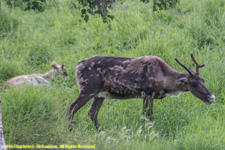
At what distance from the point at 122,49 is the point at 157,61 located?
3.49 metres

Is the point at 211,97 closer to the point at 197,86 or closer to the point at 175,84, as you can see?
the point at 197,86

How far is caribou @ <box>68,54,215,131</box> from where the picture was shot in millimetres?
7305

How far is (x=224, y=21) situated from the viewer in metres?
11.0

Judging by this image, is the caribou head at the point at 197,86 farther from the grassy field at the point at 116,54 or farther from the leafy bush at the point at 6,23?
the leafy bush at the point at 6,23

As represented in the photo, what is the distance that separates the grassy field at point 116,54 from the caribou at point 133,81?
0.43 m

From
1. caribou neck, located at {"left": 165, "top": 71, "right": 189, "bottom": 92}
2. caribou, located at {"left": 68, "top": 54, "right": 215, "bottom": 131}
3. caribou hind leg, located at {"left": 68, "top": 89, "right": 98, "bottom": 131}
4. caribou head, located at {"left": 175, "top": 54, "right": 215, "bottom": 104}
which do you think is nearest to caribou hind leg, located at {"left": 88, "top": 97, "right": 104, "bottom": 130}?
caribou, located at {"left": 68, "top": 54, "right": 215, "bottom": 131}

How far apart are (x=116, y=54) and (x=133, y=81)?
3.38 m

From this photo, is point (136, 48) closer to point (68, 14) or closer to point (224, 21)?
point (224, 21)

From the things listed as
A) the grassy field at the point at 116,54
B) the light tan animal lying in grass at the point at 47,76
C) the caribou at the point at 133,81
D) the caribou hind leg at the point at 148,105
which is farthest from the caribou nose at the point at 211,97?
the light tan animal lying in grass at the point at 47,76

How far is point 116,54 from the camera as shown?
1066 centimetres

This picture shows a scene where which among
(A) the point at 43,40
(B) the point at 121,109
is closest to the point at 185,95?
(B) the point at 121,109

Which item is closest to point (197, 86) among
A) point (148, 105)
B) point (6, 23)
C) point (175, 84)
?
point (175, 84)

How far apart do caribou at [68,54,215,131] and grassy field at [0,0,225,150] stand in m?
0.43

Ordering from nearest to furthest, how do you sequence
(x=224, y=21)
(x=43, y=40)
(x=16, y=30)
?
(x=224, y=21)
(x=43, y=40)
(x=16, y=30)
